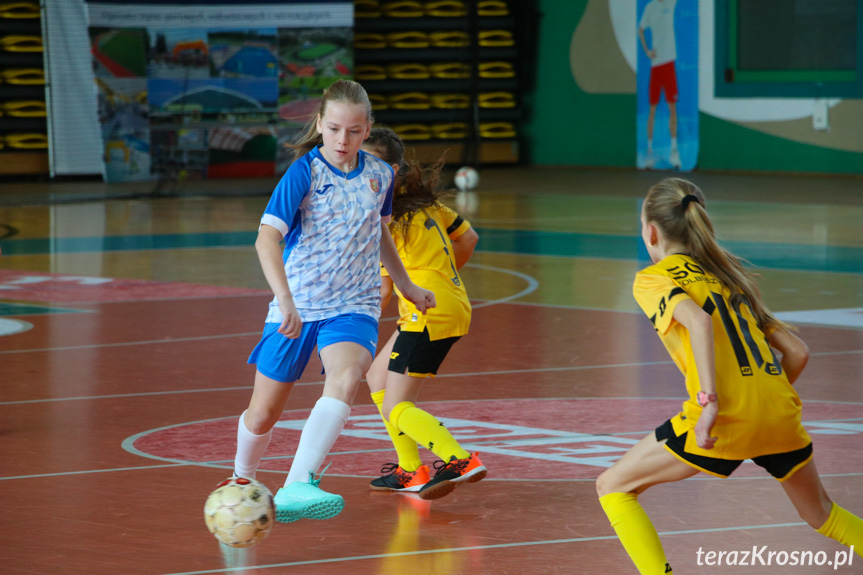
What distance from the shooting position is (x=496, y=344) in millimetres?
9297

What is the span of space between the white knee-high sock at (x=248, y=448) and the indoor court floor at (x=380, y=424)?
0.24 meters

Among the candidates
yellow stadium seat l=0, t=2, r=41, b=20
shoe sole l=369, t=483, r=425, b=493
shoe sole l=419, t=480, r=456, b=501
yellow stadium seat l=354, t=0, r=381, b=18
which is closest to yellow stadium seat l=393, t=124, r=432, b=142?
yellow stadium seat l=354, t=0, r=381, b=18

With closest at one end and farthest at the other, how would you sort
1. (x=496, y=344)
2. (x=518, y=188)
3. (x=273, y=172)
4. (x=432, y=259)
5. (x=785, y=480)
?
(x=785, y=480) < (x=432, y=259) < (x=496, y=344) < (x=518, y=188) < (x=273, y=172)

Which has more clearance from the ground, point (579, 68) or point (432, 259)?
point (579, 68)

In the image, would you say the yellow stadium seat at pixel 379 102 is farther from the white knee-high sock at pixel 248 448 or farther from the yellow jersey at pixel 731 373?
the yellow jersey at pixel 731 373

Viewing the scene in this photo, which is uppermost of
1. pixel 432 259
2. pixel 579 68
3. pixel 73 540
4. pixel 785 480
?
pixel 579 68

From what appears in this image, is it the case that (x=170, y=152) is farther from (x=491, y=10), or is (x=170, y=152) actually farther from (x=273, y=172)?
(x=491, y=10)

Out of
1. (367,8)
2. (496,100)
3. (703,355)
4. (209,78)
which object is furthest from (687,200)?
(496,100)

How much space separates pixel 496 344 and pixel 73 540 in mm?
4760

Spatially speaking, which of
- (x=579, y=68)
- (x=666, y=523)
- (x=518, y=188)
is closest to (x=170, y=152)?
(x=518, y=188)

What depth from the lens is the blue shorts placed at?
4840 mm

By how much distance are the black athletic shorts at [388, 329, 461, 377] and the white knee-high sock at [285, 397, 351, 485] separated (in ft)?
2.82

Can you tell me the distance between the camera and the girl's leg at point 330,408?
4676mm

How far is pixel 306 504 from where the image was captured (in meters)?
4.54
